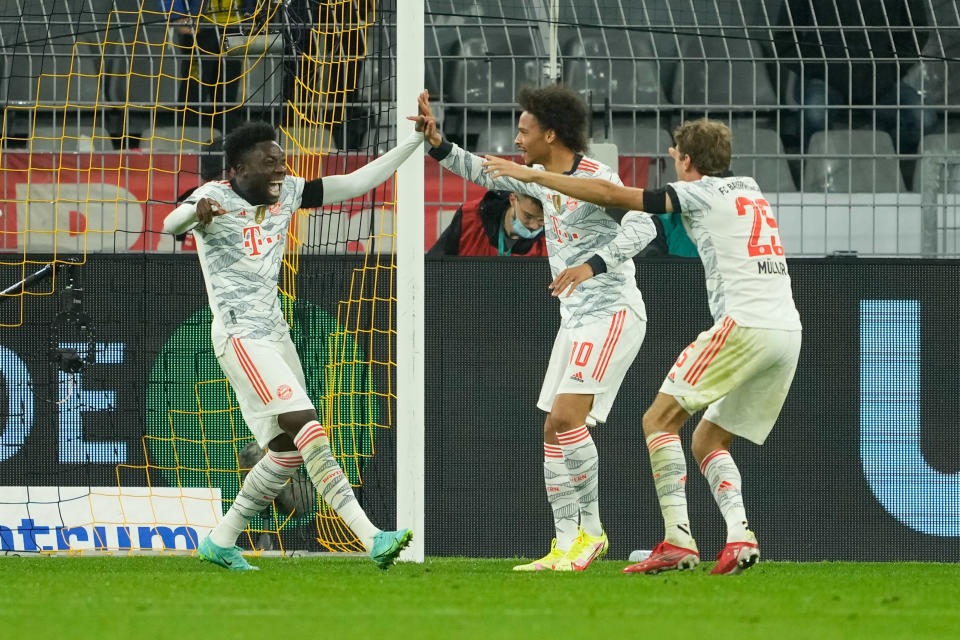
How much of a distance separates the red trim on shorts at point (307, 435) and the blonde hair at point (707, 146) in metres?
1.93

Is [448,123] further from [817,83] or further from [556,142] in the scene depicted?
[556,142]

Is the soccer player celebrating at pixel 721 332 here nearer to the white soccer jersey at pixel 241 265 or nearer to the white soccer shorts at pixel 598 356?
the white soccer shorts at pixel 598 356

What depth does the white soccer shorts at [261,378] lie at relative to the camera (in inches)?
257

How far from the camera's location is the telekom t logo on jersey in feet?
22.0

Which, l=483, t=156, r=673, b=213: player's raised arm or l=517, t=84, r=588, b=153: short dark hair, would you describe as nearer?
l=483, t=156, r=673, b=213: player's raised arm

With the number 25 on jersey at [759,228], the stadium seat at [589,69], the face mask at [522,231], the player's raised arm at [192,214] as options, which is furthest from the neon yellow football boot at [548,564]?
the stadium seat at [589,69]

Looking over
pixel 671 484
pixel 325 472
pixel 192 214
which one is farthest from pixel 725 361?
pixel 192 214

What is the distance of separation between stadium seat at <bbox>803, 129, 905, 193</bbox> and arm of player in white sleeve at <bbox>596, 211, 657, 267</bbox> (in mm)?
3340

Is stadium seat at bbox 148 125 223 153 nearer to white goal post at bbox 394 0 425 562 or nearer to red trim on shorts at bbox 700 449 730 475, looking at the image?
white goal post at bbox 394 0 425 562

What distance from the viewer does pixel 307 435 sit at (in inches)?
255

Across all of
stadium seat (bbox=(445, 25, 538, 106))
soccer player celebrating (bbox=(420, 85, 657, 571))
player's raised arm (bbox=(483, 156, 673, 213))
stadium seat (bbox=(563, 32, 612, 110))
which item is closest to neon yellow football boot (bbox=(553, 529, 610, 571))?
soccer player celebrating (bbox=(420, 85, 657, 571))

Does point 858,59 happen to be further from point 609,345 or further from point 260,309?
point 260,309

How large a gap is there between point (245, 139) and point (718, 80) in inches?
174

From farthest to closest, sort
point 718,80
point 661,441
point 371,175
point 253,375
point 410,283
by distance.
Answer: point 718,80 → point 410,283 → point 371,175 → point 253,375 → point 661,441
